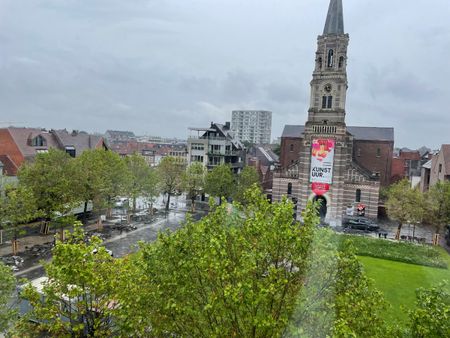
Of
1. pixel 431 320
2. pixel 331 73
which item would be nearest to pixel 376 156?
pixel 331 73

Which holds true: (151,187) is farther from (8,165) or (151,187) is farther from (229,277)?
(229,277)

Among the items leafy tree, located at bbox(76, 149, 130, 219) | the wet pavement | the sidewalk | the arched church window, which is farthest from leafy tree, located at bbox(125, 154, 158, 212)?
the arched church window

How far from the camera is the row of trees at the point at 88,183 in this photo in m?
31.3

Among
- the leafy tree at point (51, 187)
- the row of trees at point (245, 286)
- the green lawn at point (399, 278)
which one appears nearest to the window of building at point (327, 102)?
the green lawn at point (399, 278)

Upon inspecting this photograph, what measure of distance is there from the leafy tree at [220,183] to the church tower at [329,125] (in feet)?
35.1

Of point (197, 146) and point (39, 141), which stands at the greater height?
point (197, 146)

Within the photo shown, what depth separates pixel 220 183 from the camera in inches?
2055

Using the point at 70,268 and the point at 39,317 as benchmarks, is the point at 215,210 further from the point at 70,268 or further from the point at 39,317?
the point at 39,317

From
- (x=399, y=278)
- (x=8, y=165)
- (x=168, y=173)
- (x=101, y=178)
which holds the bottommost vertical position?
(x=399, y=278)

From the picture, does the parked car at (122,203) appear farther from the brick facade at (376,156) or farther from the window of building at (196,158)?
the brick facade at (376,156)

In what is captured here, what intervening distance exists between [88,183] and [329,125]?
3116 centimetres

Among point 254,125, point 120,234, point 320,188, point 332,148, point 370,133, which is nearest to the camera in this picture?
point 120,234

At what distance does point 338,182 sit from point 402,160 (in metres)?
35.9

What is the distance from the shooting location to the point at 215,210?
41.5 feet
